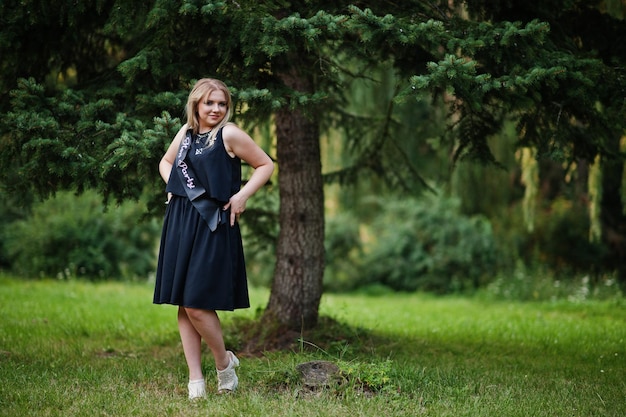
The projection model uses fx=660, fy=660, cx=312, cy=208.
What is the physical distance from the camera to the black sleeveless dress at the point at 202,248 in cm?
384

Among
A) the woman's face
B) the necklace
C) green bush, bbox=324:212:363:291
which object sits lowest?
green bush, bbox=324:212:363:291

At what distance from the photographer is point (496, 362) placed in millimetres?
5504

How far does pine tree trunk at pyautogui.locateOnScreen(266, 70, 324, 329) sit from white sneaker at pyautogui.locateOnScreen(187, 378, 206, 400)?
6.50 ft

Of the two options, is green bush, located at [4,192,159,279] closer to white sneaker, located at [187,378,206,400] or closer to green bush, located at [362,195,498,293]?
green bush, located at [362,195,498,293]

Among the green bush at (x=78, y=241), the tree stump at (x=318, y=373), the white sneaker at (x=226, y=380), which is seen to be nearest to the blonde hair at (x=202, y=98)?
the white sneaker at (x=226, y=380)

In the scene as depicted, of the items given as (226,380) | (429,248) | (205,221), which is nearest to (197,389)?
(226,380)

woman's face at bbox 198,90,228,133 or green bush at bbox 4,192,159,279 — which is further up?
woman's face at bbox 198,90,228,133

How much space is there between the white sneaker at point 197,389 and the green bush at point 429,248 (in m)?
10.3

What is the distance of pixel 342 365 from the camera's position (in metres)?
4.16

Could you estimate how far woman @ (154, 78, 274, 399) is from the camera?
3.86 m

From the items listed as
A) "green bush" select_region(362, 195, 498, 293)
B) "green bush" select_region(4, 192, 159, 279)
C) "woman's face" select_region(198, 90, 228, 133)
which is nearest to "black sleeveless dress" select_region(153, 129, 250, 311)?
"woman's face" select_region(198, 90, 228, 133)

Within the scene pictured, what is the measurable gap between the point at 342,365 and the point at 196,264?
1.13 meters

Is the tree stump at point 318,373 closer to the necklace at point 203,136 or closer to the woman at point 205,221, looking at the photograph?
the woman at point 205,221

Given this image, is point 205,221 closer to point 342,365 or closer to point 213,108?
point 213,108
